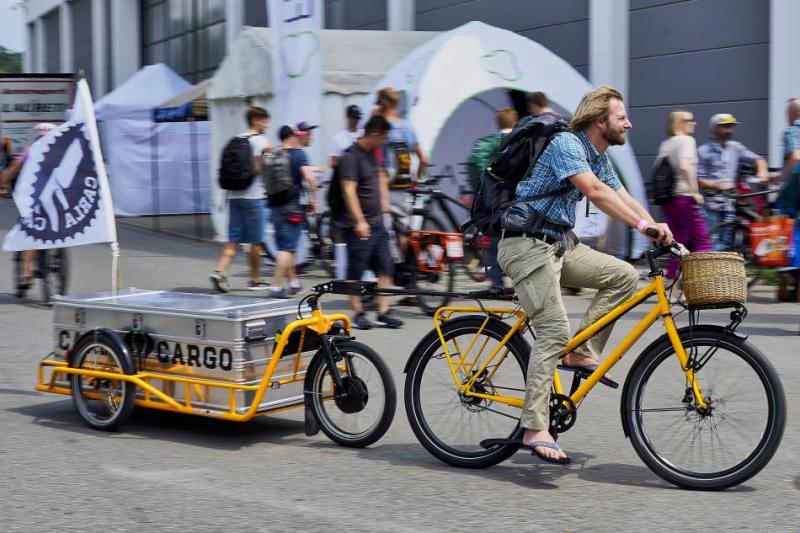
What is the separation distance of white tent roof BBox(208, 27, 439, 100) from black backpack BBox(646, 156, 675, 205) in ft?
20.3

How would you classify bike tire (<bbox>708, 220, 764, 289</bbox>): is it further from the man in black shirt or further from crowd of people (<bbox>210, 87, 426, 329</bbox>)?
the man in black shirt

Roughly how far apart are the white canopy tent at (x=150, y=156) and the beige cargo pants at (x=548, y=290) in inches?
736

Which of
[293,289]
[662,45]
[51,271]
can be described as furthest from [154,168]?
[293,289]

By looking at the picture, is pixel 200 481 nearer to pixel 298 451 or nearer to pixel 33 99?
pixel 298 451

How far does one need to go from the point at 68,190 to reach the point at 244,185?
394 cm

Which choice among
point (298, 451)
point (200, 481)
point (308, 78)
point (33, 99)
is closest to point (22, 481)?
point (200, 481)

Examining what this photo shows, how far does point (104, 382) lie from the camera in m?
6.45

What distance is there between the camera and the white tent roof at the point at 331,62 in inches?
643

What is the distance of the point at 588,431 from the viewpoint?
6348mm

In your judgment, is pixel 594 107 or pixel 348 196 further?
pixel 348 196

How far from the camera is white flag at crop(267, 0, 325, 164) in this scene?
14.9 m

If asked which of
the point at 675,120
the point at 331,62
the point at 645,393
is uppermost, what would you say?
the point at 331,62

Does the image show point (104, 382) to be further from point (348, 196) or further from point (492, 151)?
point (492, 151)

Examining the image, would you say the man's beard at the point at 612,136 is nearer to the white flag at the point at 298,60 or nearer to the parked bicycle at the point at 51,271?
the parked bicycle at the point at 51,271
